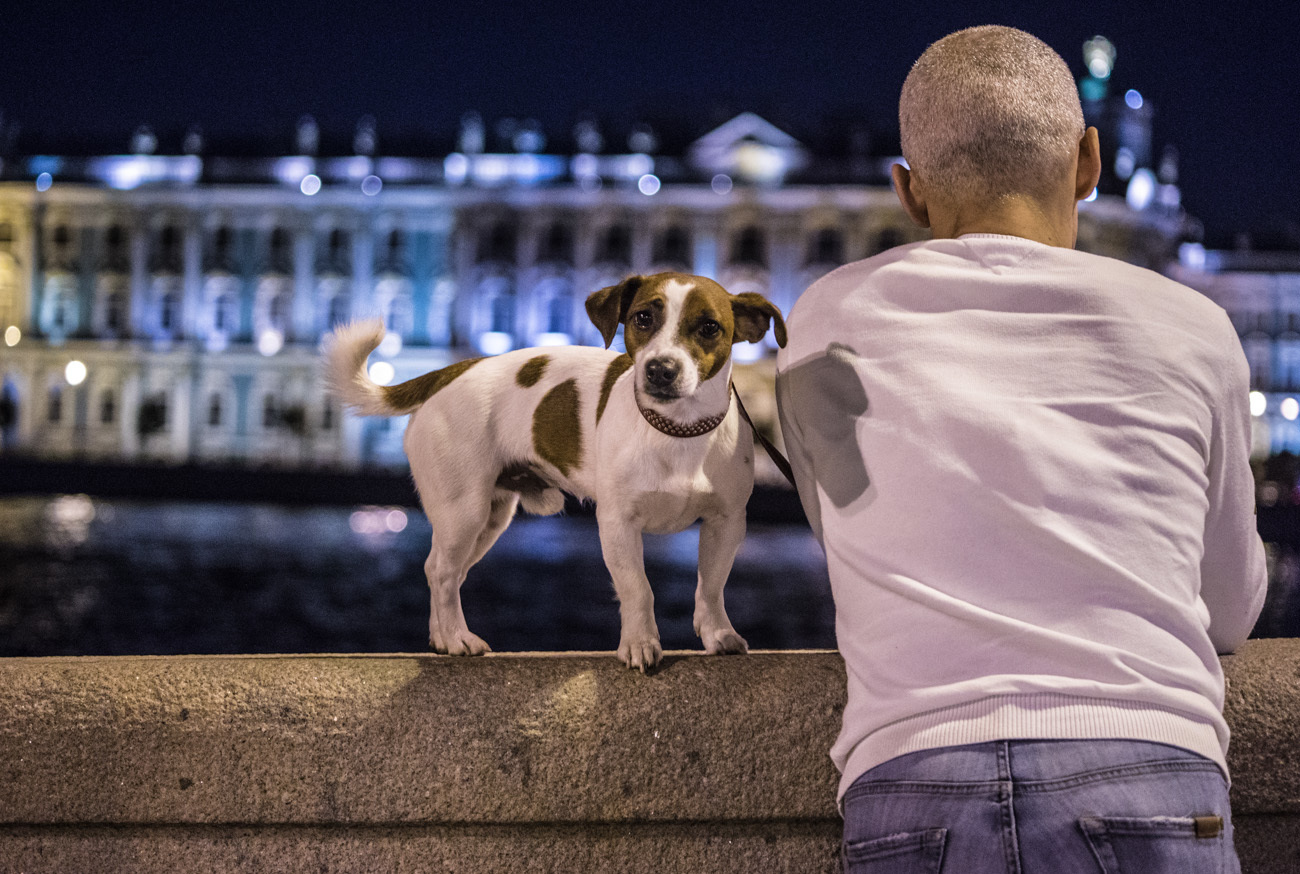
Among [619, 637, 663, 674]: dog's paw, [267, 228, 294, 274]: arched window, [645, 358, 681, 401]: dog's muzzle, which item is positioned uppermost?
[645, 358, 681, 401]: dog's muzzle

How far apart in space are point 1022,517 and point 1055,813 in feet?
0.95

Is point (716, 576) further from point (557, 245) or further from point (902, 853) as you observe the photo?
point (557, 245)

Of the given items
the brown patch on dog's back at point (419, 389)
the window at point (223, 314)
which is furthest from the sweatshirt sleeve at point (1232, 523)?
the window at point (223, 314)

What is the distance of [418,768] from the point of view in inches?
70.9

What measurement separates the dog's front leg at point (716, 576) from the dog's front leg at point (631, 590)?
11 cm

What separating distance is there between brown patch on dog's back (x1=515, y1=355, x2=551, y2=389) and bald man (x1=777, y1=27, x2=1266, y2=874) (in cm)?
84

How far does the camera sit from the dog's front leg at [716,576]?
1997 mm

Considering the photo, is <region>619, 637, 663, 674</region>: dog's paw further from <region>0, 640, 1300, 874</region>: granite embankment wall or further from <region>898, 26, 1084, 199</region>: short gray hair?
<region>898, 26, 1084, 199</region>: short gray hair

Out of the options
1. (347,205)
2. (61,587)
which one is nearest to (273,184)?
(347,205)

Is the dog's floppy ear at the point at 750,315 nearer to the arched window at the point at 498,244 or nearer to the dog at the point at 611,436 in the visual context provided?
the dog at the point at 611,436

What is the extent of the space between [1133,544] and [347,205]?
4547cm

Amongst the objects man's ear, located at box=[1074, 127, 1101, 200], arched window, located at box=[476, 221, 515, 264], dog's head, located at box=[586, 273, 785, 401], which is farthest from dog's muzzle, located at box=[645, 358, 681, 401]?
arched window, located at box=[476, 221, 515, 264]

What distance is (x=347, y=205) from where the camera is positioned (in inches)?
1737

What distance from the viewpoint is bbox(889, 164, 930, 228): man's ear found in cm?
150
